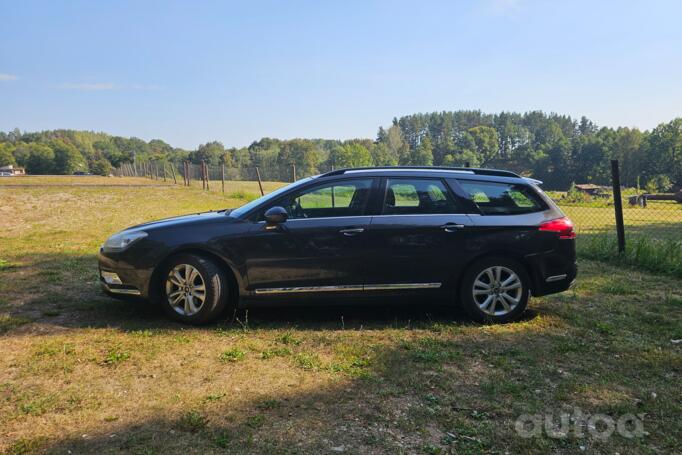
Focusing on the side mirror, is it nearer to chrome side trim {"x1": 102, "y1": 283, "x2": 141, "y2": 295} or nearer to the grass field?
the grass field

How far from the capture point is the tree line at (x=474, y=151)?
8220 cm

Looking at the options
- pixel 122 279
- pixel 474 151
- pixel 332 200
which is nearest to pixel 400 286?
pixel 332 200

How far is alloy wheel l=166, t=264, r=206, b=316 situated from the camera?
466 cm

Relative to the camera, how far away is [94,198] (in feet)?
63.4

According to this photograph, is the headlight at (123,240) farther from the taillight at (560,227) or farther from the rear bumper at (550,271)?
the taillight at (560,227)

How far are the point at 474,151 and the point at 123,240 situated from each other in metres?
89.8

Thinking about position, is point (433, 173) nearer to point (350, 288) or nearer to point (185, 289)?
→ point (350, 288)

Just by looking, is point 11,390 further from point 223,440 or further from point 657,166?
point 657,166

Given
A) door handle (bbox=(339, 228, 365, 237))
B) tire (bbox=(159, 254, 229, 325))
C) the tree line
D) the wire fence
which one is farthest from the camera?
the tree line

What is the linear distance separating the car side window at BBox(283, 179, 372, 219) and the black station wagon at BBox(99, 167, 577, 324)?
11 mm

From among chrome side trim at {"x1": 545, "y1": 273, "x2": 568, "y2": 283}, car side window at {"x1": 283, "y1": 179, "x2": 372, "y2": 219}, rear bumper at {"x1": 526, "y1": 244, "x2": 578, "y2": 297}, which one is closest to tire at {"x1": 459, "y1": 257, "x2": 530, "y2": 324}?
rear bumper at {"x1": 526, "y1": 244, "x2": 578, "y2": 297}

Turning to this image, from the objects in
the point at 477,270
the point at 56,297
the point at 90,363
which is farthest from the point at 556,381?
the point at 56,297

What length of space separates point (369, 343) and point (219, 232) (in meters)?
1.78

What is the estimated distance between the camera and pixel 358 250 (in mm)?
4734
